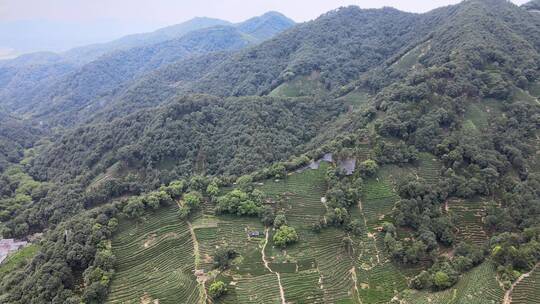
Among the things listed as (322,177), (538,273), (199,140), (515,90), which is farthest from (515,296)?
(199,140)

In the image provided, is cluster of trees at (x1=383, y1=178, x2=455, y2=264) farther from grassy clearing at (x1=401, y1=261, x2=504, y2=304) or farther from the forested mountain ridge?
grassy clearing at (x1=401, y1=261, x2=504, y2=304)

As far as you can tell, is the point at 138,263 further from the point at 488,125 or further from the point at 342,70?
the point at 342,70

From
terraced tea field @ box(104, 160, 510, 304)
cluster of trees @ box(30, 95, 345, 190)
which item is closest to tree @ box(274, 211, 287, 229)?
terraced tea field @ box(104, 160, 510, 304)

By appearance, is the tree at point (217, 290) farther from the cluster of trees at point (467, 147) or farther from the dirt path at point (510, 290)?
the dirt path at point (510, 290)

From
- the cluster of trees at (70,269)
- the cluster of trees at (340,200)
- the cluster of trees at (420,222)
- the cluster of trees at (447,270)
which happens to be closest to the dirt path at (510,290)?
the cluster of trees at (447,270)

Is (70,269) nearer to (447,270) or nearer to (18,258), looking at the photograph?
(18,258)
